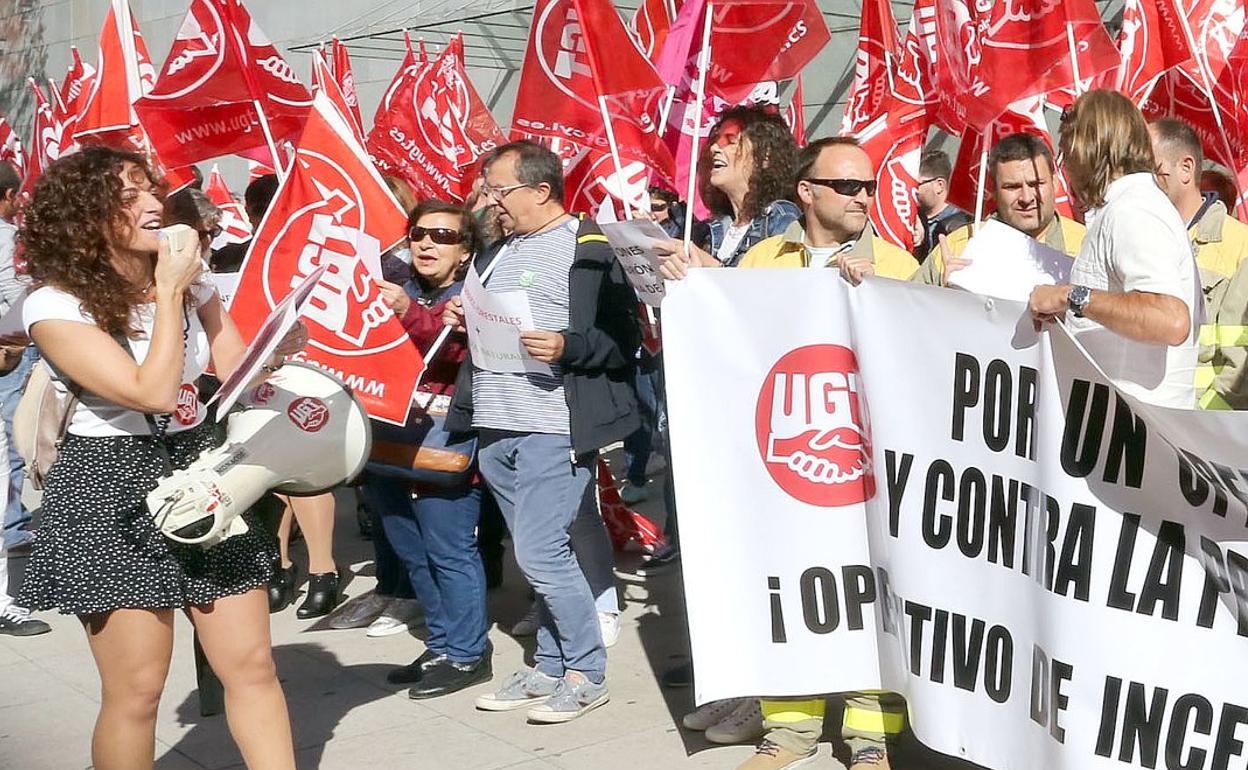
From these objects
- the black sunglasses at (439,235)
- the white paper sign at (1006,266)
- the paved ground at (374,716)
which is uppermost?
the black sunglasses at (439,235)

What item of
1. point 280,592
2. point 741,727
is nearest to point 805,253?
point 741,727

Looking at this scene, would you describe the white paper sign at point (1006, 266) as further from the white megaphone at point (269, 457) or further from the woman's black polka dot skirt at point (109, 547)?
the woman's black polka dot skirt at point (109, 547)

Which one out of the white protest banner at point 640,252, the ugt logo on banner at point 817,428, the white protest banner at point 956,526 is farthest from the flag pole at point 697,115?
the ugt logo on banner at point 817,428

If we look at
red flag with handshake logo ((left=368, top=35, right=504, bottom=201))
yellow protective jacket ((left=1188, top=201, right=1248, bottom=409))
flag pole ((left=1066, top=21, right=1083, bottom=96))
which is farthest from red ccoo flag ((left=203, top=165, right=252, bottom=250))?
yellow protective jacket ((left=1188, top=201, right=1248, bottom=409))

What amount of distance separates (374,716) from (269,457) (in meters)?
Result: 1.70

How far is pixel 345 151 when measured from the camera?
545 cm

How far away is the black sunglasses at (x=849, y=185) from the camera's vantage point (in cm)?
463

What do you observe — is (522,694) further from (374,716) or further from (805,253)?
(805,253)

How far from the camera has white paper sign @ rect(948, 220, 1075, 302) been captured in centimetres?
411

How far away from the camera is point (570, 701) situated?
5.18 m

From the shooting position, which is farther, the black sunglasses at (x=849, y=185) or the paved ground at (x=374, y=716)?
the paved ground at (x=374, y=716)

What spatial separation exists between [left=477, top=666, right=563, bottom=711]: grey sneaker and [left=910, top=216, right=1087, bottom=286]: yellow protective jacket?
1894 mm

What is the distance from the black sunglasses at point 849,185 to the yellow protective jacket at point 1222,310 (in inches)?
41.2

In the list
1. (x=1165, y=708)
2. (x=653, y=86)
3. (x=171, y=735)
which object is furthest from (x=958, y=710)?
(x=171, y=735)
